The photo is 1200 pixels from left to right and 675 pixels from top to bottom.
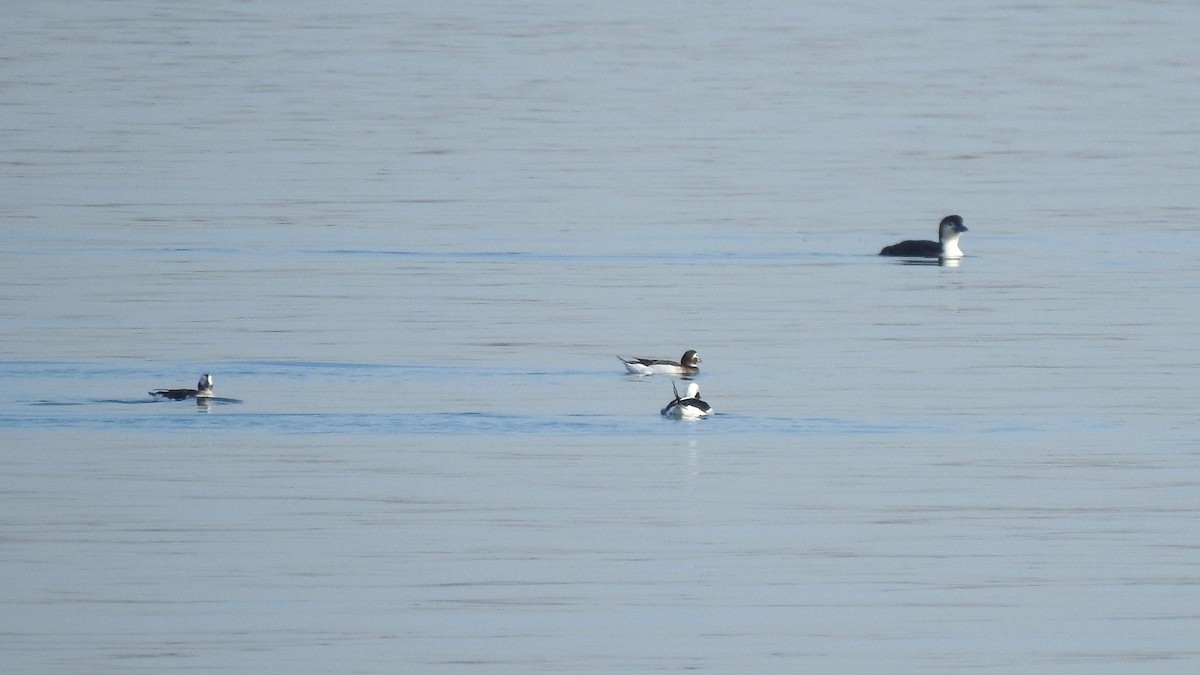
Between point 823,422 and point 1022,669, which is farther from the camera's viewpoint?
point 823,422

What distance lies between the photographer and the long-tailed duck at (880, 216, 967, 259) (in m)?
28.3

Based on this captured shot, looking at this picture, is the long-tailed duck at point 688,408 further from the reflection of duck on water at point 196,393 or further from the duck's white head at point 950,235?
the duck's white head at point 950,235

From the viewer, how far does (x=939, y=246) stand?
28.6m

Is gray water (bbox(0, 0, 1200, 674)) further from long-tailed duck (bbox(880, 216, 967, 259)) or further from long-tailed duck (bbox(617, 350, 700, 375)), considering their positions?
long-tailed duck (bbox(880, 216, 967, 259))

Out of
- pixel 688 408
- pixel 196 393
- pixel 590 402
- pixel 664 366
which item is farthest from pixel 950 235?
pixel 196 393

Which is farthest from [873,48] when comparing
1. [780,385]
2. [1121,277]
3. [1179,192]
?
[780,385]

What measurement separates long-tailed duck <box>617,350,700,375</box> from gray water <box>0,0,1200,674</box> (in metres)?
0.14

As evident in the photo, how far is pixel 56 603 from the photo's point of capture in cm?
1173

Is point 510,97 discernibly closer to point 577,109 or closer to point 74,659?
point 577,109

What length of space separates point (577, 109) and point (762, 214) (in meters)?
21.9

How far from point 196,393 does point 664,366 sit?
3570 mm

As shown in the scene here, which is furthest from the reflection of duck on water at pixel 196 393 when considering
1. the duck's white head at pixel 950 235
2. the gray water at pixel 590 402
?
the duck's white head at pixel 950 235

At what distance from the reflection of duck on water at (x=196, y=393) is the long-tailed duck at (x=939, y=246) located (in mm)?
12433

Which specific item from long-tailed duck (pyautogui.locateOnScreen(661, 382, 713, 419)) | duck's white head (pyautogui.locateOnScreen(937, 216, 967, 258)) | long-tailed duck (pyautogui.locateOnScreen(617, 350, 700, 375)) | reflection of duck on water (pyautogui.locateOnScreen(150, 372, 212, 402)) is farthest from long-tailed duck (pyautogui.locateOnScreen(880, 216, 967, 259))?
reflection of duck on water (pyautogui.locateOnScreen(150, 372, 212, 402))
